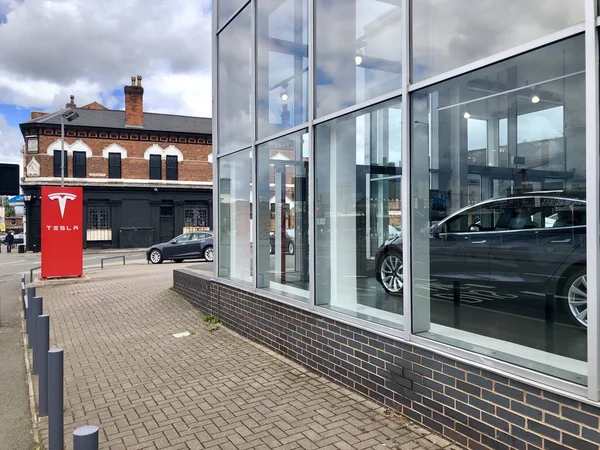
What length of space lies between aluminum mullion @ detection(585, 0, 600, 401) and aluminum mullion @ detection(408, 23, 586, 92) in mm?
123

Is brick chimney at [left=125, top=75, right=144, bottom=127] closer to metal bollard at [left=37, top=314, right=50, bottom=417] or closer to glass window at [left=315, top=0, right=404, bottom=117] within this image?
glass window at [left=315, top=0, right=404, bottom=117]

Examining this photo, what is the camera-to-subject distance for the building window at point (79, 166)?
36938mm

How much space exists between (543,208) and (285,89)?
370cm

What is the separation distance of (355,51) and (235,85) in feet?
10.3

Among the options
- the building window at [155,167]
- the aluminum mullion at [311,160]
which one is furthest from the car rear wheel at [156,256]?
the aluminum mullion at [311,160]

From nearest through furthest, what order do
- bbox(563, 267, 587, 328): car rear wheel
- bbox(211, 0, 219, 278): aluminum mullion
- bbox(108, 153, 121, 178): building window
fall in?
1. bbox(563, 267, 587, 328): car rear wheel
2. bbox(211, 0, 219, 278): aluminum mullion
3. bbox(108, 153, 121, 178): building window

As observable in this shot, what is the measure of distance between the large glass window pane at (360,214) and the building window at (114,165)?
35302mm

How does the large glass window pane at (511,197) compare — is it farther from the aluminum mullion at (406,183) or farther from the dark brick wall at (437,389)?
the dark brick wall at (437,389)

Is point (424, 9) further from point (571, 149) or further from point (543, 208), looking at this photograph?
point (543, 208)

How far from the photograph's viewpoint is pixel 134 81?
134 feet

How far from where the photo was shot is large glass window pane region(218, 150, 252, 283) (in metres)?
7.65

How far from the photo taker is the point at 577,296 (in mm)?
4164

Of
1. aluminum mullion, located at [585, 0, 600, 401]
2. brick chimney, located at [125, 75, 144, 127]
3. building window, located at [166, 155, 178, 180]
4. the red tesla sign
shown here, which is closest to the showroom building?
aluminum mullion, located at [585, 0, 600, 401]

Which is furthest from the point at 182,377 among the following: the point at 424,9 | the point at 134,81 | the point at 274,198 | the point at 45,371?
the point at 134,81
